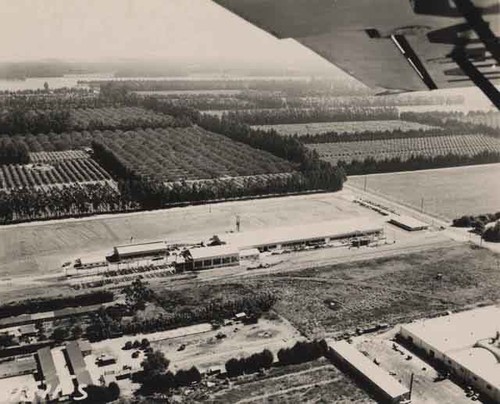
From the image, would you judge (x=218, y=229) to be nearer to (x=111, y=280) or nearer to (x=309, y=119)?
(x=111, y=280)

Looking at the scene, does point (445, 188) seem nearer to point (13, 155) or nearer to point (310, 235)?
point (310, 235)

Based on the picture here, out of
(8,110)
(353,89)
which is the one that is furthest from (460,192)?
(353,89)

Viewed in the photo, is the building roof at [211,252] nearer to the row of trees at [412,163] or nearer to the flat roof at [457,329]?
the flat roof at [457,329]

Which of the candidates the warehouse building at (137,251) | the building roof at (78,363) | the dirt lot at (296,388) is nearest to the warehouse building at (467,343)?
the dirt lot at (296,388)

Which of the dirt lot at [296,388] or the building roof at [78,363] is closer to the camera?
the dirt lot at [296,388]

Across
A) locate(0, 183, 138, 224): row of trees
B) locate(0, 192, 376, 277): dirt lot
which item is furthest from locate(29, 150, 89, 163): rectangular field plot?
locate(0, 192, 376, 277): dirt lot

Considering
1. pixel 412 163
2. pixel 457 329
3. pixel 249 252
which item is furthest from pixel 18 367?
pixel 412 163
